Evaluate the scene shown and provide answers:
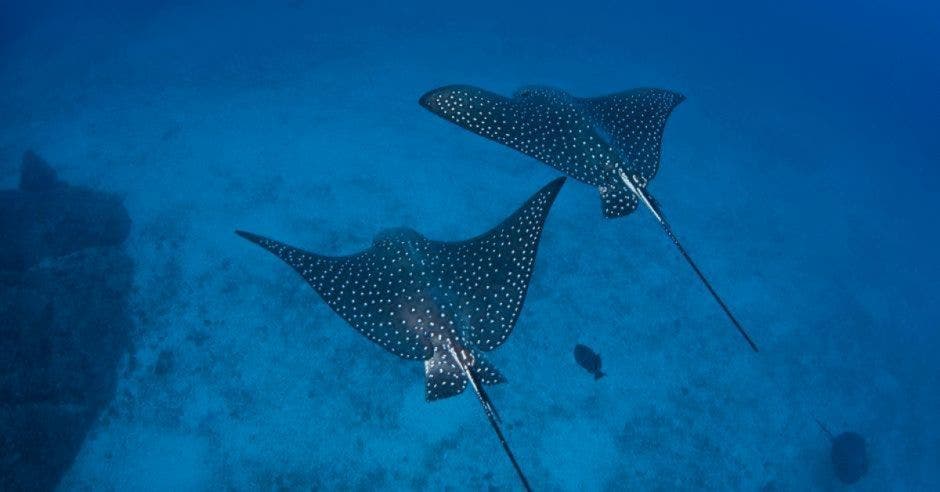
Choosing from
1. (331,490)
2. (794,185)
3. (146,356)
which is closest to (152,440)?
(146,356)

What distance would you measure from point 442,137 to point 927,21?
43.4m

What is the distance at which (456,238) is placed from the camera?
834cm

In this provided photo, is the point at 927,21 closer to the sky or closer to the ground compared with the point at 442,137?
closer to the sky

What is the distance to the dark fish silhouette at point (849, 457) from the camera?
7.38m

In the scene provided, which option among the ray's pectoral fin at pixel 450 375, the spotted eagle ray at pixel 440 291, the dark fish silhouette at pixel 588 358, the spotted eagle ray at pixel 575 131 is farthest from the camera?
the dark fish silhouette at pixel 588 358

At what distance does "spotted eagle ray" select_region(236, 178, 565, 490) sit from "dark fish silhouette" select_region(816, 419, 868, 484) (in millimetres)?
6708

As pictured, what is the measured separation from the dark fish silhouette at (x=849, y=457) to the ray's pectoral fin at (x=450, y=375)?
6.77 meters

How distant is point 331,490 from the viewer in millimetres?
5930

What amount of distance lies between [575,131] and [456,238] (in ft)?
11.0

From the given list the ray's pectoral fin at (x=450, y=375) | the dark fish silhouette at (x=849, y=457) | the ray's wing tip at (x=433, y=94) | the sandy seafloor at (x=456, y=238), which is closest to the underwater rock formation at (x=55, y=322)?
the sandy seafloor at (x=456, y=238)

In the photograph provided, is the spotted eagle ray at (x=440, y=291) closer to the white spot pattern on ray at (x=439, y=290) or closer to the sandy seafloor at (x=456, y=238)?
the white spot pattern on ray at (x=439, y=290)

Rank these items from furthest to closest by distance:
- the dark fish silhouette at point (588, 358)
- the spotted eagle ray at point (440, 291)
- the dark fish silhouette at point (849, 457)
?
the dark fish silhouette at point (849, 457) < the dark fish silhouette at point (588, 358) < the spotted eagle ray at point (440, 291)

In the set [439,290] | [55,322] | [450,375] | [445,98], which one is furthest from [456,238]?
[55,322]

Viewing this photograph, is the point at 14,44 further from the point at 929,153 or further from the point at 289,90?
the point at 929,153
